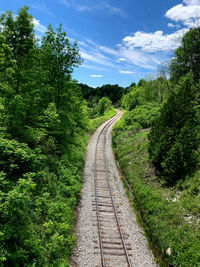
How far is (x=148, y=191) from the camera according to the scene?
44.2 feet

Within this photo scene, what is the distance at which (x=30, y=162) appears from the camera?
9773 millimetres

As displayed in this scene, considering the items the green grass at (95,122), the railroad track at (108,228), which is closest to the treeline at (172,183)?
the railroad track at (108,228)

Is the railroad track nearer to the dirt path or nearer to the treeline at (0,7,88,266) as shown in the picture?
the dirt path

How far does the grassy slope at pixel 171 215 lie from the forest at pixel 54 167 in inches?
1.9

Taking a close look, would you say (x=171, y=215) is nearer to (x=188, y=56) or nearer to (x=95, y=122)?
(x=188, y=56)

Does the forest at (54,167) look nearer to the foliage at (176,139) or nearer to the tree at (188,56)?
the foliage at (176,139)

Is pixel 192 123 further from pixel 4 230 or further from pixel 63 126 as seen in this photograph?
pixel 4 230

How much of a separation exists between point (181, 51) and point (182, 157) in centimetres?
2203

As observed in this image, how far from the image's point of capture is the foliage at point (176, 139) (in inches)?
491

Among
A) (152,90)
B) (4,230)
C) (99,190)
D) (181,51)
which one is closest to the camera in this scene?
(4,230)

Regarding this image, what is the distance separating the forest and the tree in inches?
592

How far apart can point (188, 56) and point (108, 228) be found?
2710 centimetres

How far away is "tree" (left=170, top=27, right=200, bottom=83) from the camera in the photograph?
25469 mm

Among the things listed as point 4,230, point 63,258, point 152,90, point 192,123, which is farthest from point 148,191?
point 152,90
